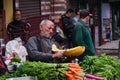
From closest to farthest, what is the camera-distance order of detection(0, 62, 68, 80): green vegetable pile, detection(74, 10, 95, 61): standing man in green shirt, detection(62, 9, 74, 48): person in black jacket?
detection(0, 62, 68, 80): green vegetable pile
detection(74, 10, 95, 61): standing man in green shirt
detection(62, 9, 74, 48): person in black jacket

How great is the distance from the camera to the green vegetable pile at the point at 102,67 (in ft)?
20.2

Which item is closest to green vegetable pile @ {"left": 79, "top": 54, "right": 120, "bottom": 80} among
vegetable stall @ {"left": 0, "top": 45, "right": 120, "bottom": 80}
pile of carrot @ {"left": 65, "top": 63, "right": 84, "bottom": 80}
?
vegetable stall @ {"left": 0, "top": 45, "right": 120, "bottom": 80}

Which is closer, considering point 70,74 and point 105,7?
point 70,74

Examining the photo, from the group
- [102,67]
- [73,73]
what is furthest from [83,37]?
[73,73]

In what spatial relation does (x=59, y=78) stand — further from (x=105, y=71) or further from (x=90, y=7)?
(x=90, y=7)

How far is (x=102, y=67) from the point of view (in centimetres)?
631

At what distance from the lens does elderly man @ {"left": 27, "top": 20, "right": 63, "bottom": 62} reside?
7078 mm

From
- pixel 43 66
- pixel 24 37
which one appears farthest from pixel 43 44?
pixel 24 37

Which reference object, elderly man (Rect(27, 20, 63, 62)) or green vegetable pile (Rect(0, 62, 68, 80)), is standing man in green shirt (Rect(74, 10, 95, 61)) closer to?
elderly man (Rect(27, 20, 63, 62))

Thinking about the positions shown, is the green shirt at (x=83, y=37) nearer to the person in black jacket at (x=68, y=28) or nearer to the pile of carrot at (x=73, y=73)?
the person in black jacket at (x=68, y=28)

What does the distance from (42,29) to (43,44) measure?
25cm

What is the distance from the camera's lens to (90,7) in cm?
1934

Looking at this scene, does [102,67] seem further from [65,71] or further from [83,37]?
[83,37]

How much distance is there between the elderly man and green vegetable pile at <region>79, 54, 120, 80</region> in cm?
65
